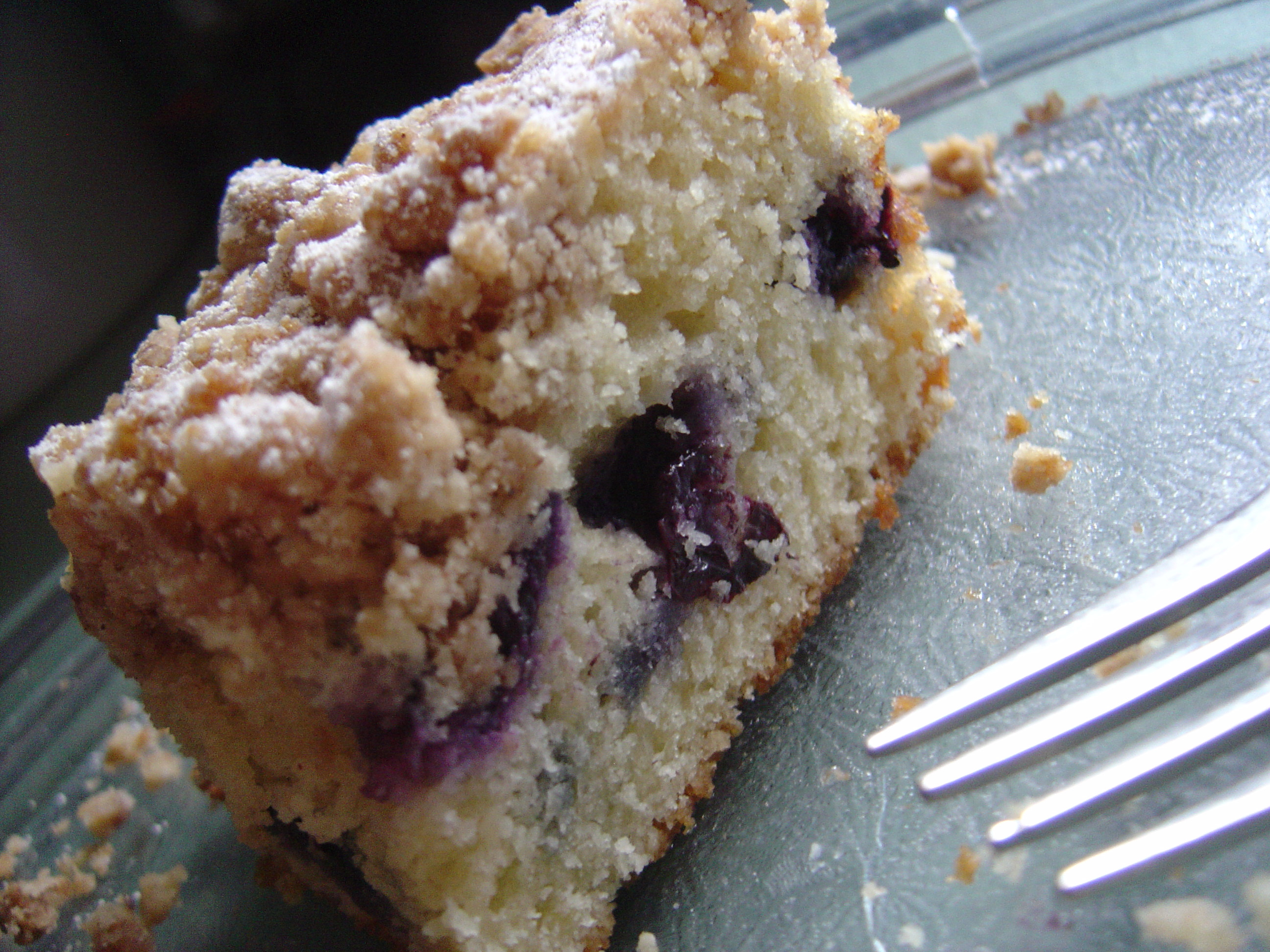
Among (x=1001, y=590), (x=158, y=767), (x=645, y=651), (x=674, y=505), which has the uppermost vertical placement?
(x=674, y=505)

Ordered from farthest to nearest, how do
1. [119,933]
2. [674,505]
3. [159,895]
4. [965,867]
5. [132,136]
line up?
[132,136]
[159,895]
[119,933]
[674,505]
[965,867]

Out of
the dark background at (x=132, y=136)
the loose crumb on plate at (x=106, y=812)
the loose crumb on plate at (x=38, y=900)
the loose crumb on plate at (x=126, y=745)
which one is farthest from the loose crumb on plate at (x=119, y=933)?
the dark background at (x=132, y=136)

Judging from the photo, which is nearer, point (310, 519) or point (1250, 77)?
point (310, 519)

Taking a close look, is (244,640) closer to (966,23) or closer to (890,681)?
(890,681)

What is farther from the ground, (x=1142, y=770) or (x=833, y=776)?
(x=1142, y=770)

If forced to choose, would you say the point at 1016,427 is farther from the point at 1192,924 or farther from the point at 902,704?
the point at 1192,924

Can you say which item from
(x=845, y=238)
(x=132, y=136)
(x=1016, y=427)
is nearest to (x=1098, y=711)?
(x=1016, y=427)

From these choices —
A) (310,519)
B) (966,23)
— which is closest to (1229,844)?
(310,519)

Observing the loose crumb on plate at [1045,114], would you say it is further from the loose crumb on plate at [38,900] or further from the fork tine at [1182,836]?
the loose crumb on plate at [38,900]
